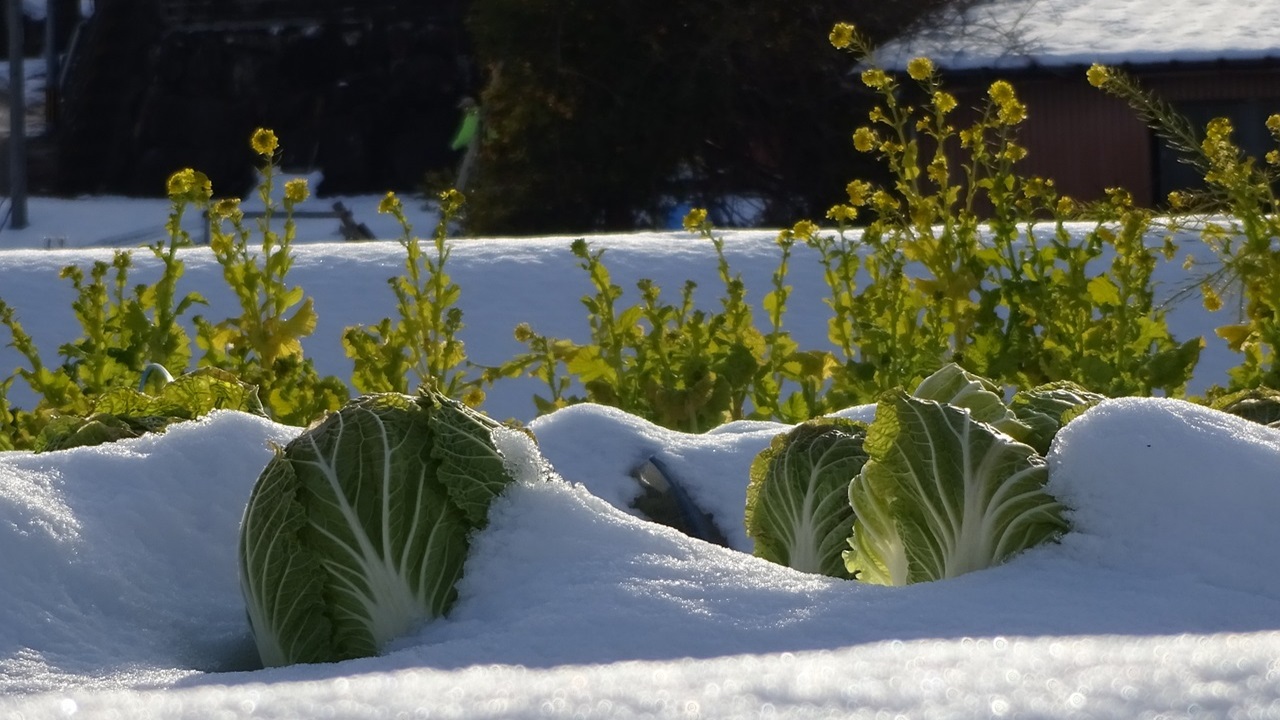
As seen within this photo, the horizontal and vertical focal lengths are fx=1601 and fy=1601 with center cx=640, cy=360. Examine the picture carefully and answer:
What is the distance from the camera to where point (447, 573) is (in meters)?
1.50

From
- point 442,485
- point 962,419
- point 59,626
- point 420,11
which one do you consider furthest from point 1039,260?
point 420,11

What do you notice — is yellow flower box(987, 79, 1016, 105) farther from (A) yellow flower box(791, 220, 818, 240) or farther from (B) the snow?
(B) the snow

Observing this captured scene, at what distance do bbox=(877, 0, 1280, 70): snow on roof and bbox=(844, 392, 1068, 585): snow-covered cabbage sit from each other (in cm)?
1303

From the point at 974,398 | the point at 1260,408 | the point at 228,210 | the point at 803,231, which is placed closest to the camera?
the point at 974,398

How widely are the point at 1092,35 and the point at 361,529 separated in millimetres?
14492

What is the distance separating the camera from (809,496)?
Result: 175 cm

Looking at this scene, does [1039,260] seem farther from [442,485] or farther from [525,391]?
[442,485]

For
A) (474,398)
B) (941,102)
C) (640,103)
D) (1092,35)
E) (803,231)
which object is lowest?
(474,398)

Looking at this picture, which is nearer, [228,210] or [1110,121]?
[228,210]

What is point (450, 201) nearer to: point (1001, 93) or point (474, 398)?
point (474, 398)

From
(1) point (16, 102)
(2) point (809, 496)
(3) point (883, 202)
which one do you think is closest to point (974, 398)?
(2) point (809, 496)

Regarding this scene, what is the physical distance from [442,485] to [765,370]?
192 centimetres

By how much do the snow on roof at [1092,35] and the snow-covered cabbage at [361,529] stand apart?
517 inches

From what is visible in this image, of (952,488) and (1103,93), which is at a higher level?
(1103,93)
